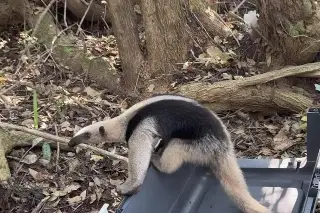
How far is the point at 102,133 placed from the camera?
4422 millimetres

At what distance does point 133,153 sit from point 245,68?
220 cm

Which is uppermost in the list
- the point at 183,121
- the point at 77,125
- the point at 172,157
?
the point at 183,121

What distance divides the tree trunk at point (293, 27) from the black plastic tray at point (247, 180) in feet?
5.07

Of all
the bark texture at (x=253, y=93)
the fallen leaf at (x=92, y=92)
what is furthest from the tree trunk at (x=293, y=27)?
the fallen leaf at (x=92, y=92)

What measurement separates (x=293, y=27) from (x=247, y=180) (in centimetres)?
177

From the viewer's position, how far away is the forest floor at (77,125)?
4793 millimetres

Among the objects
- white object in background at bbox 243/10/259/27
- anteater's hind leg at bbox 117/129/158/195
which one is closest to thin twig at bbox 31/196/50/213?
anteater's hind leg at bbox 117/129/158/195

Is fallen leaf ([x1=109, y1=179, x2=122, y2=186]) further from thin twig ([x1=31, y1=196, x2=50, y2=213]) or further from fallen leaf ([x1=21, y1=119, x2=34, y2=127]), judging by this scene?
fallen leaf ([x1=21, y1=119, x2=34, y2=127])

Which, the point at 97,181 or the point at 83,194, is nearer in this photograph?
the point at 83,194

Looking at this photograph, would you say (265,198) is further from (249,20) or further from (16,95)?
(16,95)

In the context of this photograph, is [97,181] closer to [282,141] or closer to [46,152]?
[46,152]

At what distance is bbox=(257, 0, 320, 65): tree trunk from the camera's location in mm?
5312

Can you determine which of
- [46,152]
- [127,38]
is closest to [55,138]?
[46,152]

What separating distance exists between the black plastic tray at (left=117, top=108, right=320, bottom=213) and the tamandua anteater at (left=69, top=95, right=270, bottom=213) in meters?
0.12
